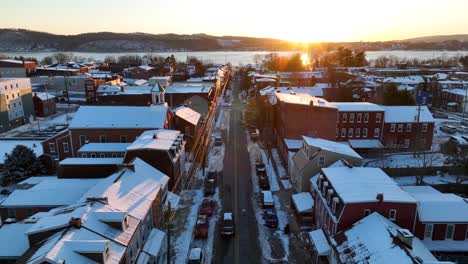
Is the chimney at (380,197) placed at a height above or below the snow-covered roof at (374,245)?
above

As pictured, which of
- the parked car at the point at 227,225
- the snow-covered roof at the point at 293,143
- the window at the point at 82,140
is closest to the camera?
the parked car at the point at 227,225

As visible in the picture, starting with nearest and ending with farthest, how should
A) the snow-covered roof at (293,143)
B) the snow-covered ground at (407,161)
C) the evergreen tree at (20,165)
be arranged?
the evergreen tree at (20,165) < the snow-covered roof at (293,143) < the snow-covered ground at (407,161)

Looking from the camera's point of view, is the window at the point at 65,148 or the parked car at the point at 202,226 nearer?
the parked car at the point at 202,226

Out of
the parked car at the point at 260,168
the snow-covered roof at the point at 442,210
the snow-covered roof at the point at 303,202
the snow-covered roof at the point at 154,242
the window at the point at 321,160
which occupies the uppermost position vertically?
the window at the point at 321,160

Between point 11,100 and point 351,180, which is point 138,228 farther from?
point 11,100

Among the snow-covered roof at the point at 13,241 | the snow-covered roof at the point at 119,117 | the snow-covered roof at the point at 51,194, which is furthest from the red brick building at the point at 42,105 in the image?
the snow-covered roof at the point at 13,241

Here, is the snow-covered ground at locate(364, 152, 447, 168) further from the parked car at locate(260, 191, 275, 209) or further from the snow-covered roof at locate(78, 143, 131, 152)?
the snow-covered roof at locate(78, 143, 131, 152)

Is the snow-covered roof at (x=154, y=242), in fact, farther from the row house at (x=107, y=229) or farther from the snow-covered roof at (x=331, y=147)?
the snow-covered roof at (x=331, y=147)

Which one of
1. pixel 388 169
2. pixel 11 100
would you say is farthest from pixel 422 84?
pixel 11 100
